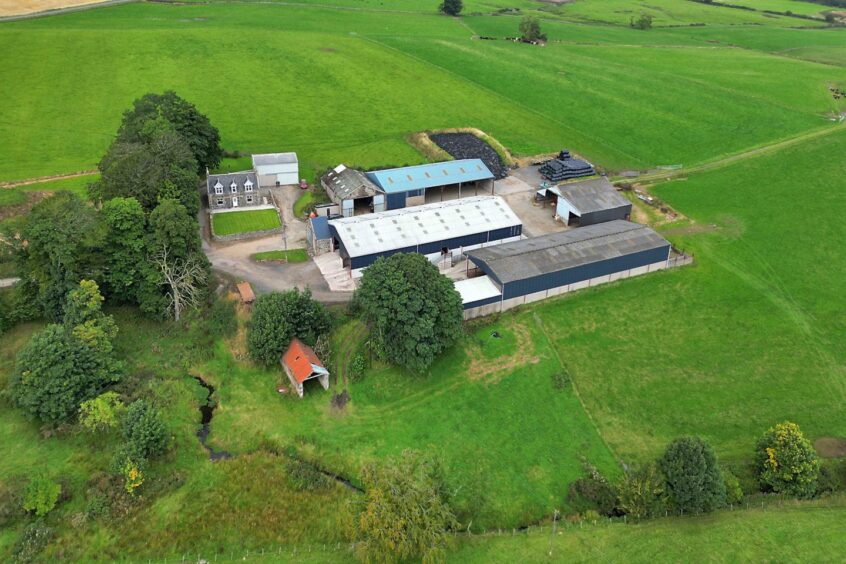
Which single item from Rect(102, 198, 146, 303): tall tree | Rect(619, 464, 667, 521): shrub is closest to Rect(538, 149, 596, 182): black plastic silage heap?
Rect(619, 464, 667, 521): shrub

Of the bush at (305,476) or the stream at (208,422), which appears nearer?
the bush at (305,476)

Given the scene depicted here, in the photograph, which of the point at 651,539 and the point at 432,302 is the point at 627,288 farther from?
the point at 651,539

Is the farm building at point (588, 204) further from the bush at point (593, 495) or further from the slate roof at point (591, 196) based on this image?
the bush at point (593, 495)

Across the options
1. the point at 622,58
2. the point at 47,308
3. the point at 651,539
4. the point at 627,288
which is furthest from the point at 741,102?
the point at 47,308

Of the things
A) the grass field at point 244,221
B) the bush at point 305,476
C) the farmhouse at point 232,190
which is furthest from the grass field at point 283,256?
the bush at point 305,476

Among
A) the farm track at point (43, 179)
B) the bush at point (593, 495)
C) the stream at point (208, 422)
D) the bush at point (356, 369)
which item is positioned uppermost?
the farm track at point (43, 179)

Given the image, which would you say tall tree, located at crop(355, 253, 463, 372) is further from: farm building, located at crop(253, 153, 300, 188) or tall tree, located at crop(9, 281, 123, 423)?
farm building, located at crop(253, 153, 300, 188)
